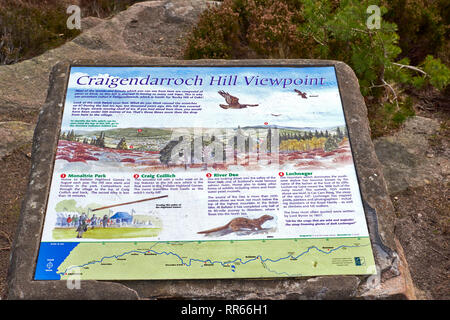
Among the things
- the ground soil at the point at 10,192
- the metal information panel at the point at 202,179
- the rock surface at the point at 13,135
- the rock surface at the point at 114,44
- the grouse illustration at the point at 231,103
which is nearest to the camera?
the metal information panel at the point at 202,179

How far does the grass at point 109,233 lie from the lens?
3.01 metres

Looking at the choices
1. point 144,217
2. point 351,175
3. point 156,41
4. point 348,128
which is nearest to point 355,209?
point 351,175

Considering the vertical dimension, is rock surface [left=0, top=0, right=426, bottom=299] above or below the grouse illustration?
below

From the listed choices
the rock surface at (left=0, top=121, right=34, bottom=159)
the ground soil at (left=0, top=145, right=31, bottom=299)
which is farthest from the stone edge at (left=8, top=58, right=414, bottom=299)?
the rock surface at (left=0, top=121, right=34, bottom=159)

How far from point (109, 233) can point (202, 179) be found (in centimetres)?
75

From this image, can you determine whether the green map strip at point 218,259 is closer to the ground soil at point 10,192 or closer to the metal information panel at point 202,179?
the metal information panel at point 202,179

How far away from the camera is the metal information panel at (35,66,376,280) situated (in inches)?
116

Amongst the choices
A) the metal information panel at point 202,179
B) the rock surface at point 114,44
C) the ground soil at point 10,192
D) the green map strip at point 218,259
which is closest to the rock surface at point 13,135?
the ground soil at point 10,192

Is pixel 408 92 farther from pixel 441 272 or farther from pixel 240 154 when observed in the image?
pixel 240 154

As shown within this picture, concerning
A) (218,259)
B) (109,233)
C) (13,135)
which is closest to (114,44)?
(13,135)

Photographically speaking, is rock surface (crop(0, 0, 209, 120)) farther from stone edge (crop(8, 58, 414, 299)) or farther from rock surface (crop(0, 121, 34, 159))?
stone edge (crop(8, 58, 414, 299))

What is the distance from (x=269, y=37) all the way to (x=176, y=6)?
7.59 ft

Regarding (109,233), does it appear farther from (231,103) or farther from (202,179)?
(231,103)

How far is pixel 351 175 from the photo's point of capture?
10.9ft
